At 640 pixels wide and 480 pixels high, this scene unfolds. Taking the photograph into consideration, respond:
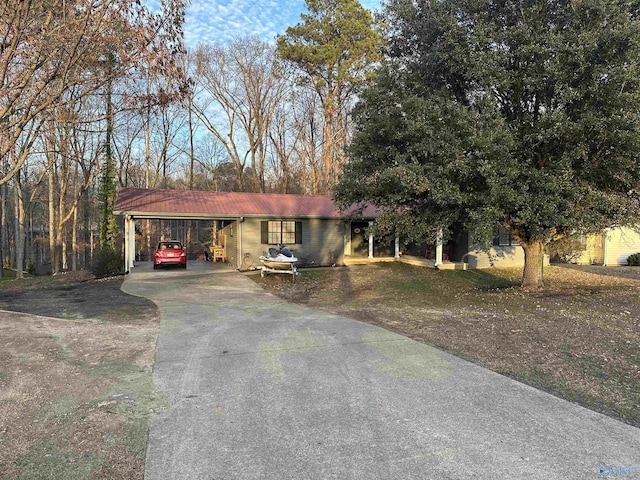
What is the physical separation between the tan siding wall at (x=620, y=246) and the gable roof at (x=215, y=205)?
12409 mm

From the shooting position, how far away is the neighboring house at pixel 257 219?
16.4m

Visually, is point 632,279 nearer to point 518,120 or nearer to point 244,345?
point 518,120

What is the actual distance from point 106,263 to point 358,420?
1467 centimetres

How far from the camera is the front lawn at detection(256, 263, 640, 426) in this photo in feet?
15.1

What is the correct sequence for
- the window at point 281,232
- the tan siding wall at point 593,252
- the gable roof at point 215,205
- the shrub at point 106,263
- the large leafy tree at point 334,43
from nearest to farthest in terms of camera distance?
1. the shrub at point 106,263
2. the gable roof at point 215,205
3. the window at point 281,232
4. the tan siding wall at point 593,252
5. the large leafy tree at point 334,43

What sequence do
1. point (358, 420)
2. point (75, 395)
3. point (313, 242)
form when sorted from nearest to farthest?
point (358, 420)
point (75, 395)
point (313, 242)

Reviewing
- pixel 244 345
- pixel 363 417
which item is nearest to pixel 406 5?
pixel 244 345

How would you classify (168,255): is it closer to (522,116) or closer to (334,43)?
(522,116)

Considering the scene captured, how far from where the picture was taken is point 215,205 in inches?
710

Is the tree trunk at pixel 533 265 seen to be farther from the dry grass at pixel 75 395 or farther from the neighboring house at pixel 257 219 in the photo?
the dry grass at pixel 75 395

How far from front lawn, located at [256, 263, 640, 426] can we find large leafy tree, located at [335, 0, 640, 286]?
1822mm

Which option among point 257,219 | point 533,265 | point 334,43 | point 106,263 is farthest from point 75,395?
point 334,43

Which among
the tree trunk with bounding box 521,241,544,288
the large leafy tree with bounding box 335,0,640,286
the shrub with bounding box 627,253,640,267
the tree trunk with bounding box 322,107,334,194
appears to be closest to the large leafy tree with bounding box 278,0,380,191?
the tree trunk with bounding box 322,107,334,194

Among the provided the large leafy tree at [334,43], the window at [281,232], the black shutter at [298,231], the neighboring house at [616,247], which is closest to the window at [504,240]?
the neighboring house at [616,247]
